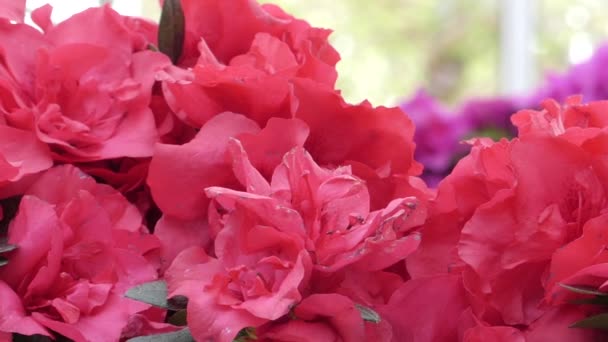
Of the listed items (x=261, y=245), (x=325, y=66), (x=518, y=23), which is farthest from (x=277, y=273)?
(x=518, y=23)

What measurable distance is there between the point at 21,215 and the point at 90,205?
27 millimetres

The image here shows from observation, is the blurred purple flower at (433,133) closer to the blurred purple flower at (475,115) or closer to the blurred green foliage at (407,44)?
the blurred purple flower at (475,115)

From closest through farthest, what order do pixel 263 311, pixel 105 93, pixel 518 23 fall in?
pixel 263 311, pixel 105 93, pixel 518 23

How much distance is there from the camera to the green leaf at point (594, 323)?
0.33 meters

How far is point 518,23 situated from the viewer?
3621mm

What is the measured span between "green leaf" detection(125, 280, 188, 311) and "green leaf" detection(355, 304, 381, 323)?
0.07 m

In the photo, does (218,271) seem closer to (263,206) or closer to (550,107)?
(263,206)

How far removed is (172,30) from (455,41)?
10.6 feet

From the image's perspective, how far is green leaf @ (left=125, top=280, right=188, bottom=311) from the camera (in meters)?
0.35

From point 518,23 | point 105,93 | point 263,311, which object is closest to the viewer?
point 263,311

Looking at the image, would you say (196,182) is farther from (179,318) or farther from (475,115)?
(475,115)

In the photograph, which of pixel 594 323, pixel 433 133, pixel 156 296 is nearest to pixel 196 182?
pixel 156 296

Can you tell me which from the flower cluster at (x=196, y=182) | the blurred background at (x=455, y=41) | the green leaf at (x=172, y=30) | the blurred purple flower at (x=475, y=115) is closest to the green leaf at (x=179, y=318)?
A: the flower cluster at (x=196, y=182)

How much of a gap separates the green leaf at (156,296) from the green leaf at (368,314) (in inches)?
2.6
